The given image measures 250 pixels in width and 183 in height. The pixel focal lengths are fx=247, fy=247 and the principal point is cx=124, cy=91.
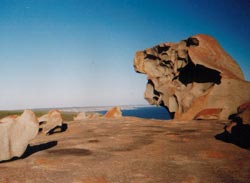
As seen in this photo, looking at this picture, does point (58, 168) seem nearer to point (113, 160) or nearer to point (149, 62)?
point (113, 160)

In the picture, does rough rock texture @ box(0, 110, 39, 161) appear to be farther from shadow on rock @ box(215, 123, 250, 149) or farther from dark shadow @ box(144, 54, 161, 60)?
dark shadow @ box(144, 54, 161, 60)

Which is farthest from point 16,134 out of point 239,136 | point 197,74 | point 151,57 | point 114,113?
point 151,57

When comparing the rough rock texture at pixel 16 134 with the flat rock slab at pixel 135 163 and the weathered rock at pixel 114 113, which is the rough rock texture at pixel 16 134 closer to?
the flat rock slab at pixel 135 163

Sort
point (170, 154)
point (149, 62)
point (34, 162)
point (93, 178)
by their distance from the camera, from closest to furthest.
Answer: point (93, 178) → point (34, 162) → point (170, 154) → point (149, 62)

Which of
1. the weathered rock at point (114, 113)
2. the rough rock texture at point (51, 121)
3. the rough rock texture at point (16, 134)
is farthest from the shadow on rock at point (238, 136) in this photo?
the weathered rock at point (114, 113)

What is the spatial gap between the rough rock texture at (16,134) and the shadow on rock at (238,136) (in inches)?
356

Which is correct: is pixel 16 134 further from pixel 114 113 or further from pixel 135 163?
pixel 114 113

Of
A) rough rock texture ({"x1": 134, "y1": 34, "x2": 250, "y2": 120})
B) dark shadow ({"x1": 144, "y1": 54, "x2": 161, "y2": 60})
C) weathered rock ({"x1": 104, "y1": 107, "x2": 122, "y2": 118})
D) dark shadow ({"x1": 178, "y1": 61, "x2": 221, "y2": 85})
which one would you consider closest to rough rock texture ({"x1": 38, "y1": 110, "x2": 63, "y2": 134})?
rough rock texture ({"x1": 134, "y1": 34, "x2": 250, "y2": 120})

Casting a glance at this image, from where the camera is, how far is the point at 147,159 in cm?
922

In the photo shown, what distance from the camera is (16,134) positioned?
1000 cm

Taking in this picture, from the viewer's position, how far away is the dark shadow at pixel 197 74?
26.4 meters

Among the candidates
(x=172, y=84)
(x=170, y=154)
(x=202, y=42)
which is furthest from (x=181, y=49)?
(x=170, y=154)

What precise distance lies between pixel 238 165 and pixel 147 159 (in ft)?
10.2

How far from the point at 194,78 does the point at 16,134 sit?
916 inches
